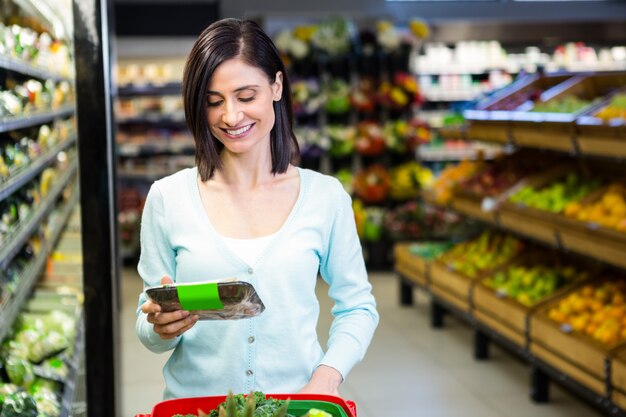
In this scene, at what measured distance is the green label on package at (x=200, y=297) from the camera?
61.9 inches

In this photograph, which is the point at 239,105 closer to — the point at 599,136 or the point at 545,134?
the point at 599,136

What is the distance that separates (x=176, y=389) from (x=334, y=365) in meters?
0.35

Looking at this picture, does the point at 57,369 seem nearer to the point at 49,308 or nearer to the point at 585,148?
the point at 49,308

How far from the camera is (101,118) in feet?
10.7

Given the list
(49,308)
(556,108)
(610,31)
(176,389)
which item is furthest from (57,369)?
(610,31)

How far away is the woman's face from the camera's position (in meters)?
1.86

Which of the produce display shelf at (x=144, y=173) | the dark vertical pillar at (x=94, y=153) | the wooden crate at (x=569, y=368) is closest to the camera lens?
the dark vertical pillar at (x=94, y=153)

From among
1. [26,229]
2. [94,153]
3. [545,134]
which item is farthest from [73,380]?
[545,134]

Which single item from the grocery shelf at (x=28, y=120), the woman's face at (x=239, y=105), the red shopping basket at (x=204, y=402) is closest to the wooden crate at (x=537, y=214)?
the grocery shelf at (x=28, y=120)

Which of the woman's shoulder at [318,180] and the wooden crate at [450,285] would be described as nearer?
the woman's shoulder at [318,180]

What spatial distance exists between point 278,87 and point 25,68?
9.24ft

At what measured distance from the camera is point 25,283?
411cm

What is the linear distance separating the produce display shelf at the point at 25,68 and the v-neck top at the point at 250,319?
197 centimetres

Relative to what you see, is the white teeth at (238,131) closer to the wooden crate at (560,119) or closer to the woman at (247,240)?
the woman at (247,240)
